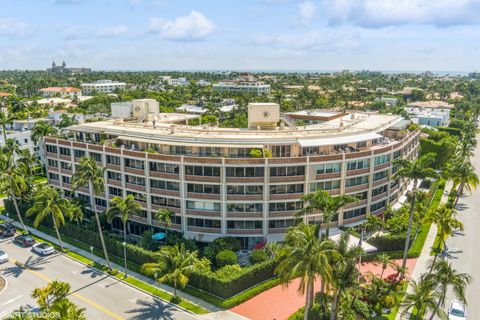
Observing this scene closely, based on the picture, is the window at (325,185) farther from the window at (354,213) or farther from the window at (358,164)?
the window at (354,213)

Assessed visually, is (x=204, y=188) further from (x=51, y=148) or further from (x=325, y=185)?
(x=51, y=148)

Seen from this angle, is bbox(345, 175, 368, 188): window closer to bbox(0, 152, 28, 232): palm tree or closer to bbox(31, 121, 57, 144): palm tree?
bbox(0, 152, 28, 232): palm tree

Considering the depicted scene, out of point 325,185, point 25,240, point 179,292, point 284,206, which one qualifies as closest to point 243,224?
point 284,206

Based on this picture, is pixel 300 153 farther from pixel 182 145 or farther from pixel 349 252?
pixel 349 252

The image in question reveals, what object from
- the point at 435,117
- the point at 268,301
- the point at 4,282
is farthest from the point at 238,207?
the point at 435,117

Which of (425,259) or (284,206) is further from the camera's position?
(284,206)

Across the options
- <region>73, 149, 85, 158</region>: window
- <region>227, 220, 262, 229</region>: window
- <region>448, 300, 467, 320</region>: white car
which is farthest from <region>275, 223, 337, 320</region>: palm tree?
<region>73, 149, 85, 158</region>: window
